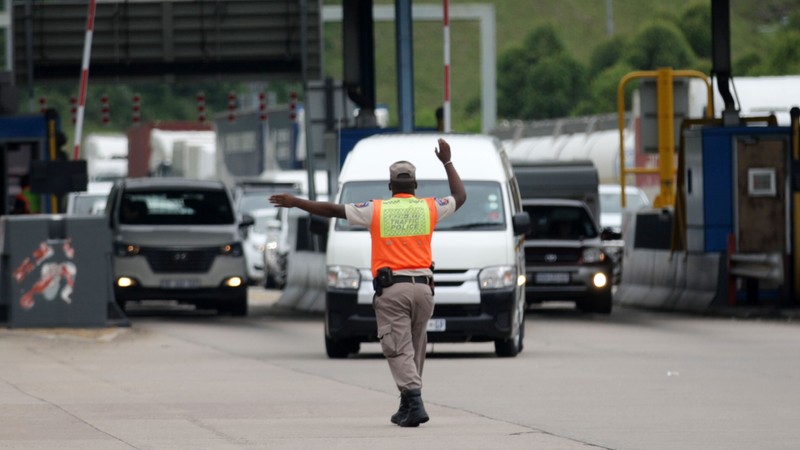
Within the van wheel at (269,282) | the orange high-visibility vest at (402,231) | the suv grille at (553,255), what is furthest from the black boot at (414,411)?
the van wheel at (269,282)

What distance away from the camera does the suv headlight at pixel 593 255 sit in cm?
2802

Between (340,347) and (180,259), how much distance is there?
29.0 ft

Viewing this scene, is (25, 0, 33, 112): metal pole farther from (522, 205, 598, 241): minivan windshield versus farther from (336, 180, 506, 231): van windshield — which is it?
(336, 180, 506, 231): van windshield

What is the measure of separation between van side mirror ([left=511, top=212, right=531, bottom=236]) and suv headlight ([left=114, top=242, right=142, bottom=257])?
928cm

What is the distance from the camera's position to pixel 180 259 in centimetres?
2827

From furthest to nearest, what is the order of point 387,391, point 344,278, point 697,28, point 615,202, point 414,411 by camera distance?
point 697,28 → point 615,202 → point 344,278 → point 387,391 → point 414,411

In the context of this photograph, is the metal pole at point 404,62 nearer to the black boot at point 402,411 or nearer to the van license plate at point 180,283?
the van license plate at point 180,283

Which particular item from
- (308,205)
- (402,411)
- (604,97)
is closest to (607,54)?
(604,97)

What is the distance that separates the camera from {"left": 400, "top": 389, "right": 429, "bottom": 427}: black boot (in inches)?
506

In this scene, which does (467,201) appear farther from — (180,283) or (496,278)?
(180,283)

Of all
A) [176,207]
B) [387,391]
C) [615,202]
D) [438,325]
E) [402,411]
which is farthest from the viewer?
[615,202]

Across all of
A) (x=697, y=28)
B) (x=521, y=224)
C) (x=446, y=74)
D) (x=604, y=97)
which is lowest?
(x=521, y=224)

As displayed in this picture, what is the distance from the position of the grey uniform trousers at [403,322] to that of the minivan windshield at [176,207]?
16.0 meters

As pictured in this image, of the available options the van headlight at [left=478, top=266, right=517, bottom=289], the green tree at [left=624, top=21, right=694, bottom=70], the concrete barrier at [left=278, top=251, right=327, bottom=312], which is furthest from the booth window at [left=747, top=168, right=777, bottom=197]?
the green tree at [left=624, top=21, right=694, bottom=70]
